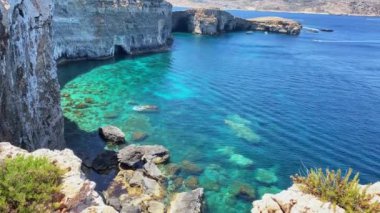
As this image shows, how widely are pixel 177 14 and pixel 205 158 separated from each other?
94.2 m

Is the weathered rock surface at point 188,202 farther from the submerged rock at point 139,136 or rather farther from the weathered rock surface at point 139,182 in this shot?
the submerged rock at point 139,136

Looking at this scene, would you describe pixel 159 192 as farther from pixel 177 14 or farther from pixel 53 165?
pixel 177 14

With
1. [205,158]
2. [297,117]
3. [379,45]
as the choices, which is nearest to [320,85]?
[297,117]

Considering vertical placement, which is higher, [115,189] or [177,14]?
[177,14]

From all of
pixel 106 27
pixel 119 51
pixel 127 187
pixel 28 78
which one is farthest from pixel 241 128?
pixel 119 51

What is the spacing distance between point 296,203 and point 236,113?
31803mm

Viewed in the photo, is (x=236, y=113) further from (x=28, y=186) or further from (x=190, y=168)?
(x=28, y=186)

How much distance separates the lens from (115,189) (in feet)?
95.8

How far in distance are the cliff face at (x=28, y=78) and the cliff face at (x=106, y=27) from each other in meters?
34.3

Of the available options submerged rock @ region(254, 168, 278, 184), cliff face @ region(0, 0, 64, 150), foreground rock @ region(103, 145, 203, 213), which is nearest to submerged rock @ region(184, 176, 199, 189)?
foreground rock @ region(103, 145, 203, 213)

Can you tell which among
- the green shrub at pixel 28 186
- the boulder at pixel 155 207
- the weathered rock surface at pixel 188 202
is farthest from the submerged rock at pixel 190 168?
the green shrub at pixel 28 186

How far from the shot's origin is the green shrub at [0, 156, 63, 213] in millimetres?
13367

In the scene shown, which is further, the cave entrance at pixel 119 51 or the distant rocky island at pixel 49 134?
the cave entrance at pixel 119 51

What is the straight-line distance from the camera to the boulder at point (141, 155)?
107ft
